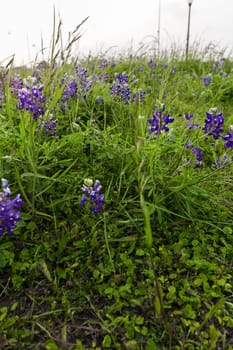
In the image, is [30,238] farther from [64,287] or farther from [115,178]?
[115,178]

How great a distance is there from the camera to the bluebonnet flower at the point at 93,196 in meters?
1.67

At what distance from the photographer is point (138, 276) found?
1.71m

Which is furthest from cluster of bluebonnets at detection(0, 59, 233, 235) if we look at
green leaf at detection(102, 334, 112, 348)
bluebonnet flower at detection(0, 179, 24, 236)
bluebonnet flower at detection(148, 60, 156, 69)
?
bluebonnet flower at detection(148, 60, 156, 69)

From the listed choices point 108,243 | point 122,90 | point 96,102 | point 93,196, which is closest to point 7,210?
point 93,196

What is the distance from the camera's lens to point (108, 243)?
5.98 ft

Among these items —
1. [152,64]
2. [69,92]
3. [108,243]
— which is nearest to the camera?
[108,243]

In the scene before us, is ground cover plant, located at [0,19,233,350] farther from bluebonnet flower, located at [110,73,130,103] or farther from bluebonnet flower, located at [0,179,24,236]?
bluebonnet flower, located at [110,73,130,103]

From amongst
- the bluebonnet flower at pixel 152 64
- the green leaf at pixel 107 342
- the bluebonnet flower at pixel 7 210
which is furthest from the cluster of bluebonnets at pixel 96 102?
the bluebonnet flower at pixel 152 64

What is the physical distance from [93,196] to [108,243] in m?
0.27

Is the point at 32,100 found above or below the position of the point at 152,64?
above

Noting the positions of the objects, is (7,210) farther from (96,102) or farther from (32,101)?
(96,102)

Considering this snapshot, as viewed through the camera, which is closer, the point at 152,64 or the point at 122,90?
the point at 122,90

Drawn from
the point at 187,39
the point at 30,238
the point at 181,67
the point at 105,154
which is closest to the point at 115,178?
the point at 105,154

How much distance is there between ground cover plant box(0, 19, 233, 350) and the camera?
4.81ft
